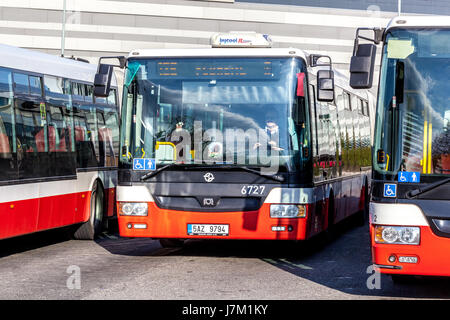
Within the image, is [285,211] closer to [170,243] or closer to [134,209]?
[134,209]

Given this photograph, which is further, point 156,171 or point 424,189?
point 156,171

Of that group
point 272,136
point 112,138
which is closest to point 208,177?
point 272,136

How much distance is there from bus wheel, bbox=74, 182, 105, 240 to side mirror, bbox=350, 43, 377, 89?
25.8 ft

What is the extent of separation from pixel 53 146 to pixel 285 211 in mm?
4052

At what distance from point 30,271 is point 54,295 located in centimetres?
222

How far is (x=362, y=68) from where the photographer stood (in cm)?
910

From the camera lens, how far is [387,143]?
9242 millimetres

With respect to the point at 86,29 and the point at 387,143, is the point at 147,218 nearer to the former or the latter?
the point at 387,143

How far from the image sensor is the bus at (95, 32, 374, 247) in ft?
40.3

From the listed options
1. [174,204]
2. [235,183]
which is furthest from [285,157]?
[174,204]

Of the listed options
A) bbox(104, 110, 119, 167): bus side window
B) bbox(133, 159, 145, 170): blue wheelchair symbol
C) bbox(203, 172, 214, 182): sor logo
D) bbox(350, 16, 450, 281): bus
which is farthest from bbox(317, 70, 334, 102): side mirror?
bbox(104, 110, 119, 167): bus side window

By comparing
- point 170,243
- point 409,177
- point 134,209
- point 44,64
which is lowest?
point 170,243

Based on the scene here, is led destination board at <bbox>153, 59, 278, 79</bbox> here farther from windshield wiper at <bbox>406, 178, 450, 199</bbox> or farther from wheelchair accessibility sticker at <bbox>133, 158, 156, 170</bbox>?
windshield wiper at <bbox>406, 178, 450, 199</bbox>

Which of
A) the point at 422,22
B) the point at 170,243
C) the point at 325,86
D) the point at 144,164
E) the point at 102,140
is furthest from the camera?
the point at 102,140
